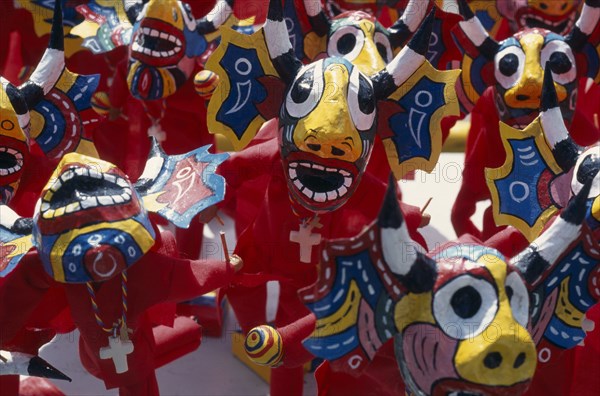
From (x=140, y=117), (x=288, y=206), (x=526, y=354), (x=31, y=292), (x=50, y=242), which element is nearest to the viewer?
(x=526, y=354)

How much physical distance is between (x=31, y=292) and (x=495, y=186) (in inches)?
50.1

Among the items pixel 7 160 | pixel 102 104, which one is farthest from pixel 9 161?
pixel 102 104

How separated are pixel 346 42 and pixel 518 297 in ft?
4.22

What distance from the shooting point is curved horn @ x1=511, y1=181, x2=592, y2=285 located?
1.79m

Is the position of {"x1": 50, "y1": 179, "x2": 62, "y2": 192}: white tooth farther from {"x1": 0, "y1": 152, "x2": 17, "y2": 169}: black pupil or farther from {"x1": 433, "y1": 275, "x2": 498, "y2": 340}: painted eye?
{"x1": 433, "y1": 275, "x2": 498, "y2": 340}: painted eye

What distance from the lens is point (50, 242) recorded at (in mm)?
1903

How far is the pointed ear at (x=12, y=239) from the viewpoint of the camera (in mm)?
1955

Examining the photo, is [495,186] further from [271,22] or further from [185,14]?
[185,14]

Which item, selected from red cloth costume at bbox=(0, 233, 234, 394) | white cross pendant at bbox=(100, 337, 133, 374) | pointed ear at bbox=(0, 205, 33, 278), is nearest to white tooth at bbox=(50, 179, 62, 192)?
pointed ear at bbox=(0, 205, 33, 278)

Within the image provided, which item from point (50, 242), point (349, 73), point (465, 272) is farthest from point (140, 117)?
point (465, 272)

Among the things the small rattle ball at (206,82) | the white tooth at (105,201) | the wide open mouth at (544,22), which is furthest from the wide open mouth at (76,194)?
the wide open mouth at (544,22)

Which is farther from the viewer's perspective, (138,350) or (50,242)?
(138,350)

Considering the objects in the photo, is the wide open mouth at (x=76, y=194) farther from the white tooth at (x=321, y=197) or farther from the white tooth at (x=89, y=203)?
the white tooth at (x=321, y=197)

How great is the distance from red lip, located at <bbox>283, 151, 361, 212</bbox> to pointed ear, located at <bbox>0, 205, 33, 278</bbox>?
69 cm
